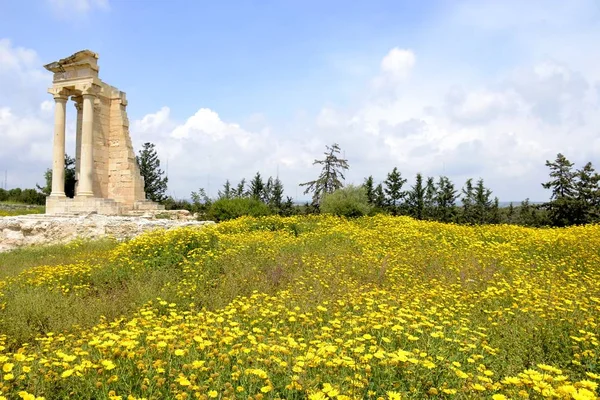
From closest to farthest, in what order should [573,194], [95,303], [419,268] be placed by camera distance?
1. [95,303]
2. [419,268]
3. [573,194]

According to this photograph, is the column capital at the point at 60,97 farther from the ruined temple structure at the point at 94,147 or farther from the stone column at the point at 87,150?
the stone column at the point at 87,150

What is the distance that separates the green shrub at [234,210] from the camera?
18.0 meters

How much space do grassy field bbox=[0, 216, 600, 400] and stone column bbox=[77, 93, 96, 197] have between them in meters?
7.84

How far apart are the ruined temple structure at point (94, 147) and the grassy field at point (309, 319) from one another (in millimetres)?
7825

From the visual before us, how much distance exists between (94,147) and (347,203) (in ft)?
40.7

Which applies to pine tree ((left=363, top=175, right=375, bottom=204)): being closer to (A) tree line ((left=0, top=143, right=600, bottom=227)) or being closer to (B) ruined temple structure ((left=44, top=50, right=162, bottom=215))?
(A) tree line ((left=0, top=143, right=600, bottom=227))

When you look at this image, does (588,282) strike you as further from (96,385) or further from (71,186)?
(71,186)

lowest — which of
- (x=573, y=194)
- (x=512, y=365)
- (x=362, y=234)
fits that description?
(x=512, y=365)

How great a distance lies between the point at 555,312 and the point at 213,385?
3927 mm

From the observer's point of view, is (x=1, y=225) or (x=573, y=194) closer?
(x=1, y=225)

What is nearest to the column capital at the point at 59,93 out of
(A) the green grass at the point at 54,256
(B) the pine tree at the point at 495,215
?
(A) the green grass at the point at 54,256

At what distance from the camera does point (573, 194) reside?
67.7ft

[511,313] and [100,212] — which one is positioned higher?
[100,212]

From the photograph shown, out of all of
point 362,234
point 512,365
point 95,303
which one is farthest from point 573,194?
point 95,303
